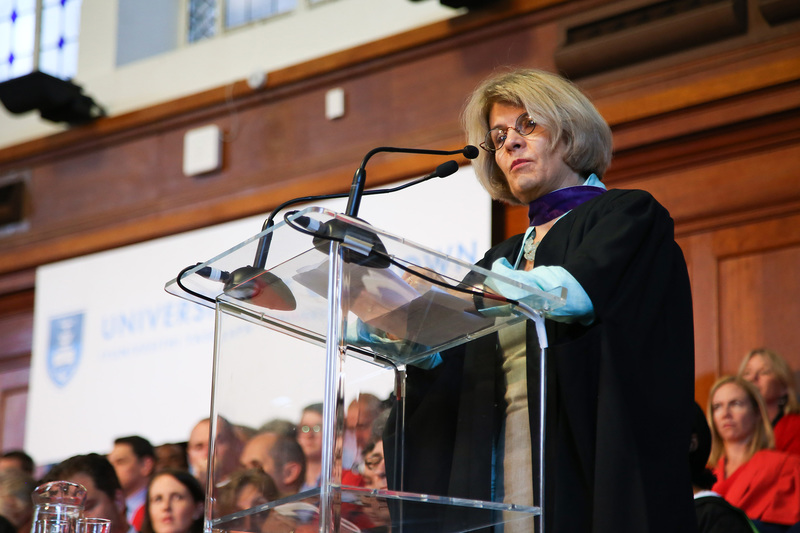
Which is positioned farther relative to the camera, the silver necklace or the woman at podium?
the silver necklace

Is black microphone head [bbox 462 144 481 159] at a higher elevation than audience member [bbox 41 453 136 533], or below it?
higher

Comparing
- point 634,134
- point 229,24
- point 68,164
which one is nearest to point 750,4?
point 634,134

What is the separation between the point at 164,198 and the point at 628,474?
Answer: 5414mm

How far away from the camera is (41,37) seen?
7.95 meters

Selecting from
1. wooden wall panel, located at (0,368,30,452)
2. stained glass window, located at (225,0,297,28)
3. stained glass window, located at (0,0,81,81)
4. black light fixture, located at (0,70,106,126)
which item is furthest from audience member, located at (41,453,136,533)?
stained glass window, located at (0,0,81,81)

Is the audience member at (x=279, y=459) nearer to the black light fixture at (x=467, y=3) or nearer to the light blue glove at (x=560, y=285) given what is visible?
the light blue glove at (x=560, y=285)

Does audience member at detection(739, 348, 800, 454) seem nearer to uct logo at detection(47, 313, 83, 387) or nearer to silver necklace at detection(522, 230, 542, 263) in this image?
silver necklace at detection(522, 230, 542, 263)

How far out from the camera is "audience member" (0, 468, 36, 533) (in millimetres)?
4410

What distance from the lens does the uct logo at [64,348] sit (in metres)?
6.68

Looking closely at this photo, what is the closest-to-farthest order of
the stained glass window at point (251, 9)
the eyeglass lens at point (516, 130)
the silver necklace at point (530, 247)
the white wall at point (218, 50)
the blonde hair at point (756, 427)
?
the silver necklace at point (530, 247) < the eyeglass lens at point (516, 130) < the blonde hair at point (756, 427) < the white wall at point (218, 50) < the stained glass window at point (251, 9)

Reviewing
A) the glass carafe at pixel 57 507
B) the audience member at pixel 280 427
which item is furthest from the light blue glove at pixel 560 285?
the glass carafe at pixel 57 507

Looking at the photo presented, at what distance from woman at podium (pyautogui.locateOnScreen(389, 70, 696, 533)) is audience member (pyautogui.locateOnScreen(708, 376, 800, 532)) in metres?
2.10

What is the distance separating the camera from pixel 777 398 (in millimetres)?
4410

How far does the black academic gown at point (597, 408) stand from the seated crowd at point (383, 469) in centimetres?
14
